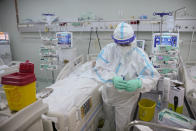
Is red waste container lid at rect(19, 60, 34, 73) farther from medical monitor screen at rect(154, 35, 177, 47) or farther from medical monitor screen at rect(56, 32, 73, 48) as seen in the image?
medical monitor screen at rect(56, 32, 73, 48)

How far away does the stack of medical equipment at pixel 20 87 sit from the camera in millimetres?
697

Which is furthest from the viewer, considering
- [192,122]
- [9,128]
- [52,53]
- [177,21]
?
[52,53]

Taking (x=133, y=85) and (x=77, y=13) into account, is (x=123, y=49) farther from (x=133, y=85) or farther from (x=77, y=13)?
(x=77, y=13)

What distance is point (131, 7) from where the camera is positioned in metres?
2.92

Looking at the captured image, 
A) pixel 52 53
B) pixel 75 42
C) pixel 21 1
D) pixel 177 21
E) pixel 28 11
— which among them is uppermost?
pixel 21 1

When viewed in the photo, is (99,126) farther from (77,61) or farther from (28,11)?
(28,11)

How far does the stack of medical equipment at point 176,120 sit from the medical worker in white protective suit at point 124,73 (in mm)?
374

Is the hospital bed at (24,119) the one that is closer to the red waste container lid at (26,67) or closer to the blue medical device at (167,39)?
the red waste container lid at (26,67)

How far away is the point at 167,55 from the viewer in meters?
2.16

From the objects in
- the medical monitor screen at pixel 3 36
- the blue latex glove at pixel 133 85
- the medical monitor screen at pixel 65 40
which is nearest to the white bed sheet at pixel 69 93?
the blue latex glove at pixel 133 85

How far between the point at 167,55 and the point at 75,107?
5.13 feet

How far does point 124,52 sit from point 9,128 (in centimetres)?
119

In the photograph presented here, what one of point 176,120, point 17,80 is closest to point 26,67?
point 17,80

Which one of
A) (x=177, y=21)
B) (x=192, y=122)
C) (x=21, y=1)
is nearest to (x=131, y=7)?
(x=177, y=21)
